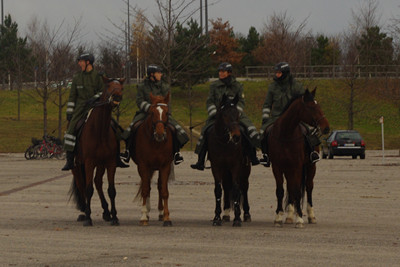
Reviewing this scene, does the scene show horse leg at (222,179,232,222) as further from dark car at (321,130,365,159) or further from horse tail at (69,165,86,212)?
dark car at (321,130,365,159)

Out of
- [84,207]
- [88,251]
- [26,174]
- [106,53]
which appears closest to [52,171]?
[26,174]

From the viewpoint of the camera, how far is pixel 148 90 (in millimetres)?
15633

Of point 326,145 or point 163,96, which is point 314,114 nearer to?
point 163,96

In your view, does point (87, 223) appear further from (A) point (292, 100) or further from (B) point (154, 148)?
(A) point (292, 100)

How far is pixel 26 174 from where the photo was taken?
31328mm

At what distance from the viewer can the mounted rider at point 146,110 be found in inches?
598

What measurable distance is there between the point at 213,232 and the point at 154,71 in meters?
3.71

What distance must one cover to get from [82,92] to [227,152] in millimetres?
3285

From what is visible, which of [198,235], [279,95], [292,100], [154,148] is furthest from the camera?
[279,95]

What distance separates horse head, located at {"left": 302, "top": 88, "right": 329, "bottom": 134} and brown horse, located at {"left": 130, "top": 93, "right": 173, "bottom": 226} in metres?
2.35

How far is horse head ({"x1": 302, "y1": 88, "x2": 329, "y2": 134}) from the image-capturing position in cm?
1396

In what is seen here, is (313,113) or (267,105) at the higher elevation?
(267,105)

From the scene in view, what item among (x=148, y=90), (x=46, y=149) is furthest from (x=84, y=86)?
(x=46, y=149)

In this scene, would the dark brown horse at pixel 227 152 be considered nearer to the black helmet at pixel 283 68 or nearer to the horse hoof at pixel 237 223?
the horse hoof at pixel 237 223
